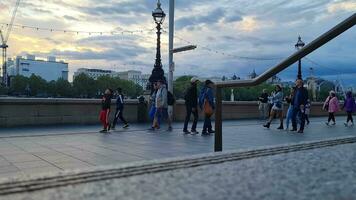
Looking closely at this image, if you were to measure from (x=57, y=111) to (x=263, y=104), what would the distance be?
1078 cm

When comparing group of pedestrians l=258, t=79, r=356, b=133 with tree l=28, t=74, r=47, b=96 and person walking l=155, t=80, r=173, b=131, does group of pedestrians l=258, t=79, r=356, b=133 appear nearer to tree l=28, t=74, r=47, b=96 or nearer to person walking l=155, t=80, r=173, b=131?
person walking l=155, t=80, r=173, b=131

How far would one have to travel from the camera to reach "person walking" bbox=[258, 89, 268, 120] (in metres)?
22.9

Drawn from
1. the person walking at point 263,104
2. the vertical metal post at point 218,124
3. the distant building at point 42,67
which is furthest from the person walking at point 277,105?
the distant building at point 42,67

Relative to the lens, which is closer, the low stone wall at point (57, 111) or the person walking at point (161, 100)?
the person walking at point (161, 100)

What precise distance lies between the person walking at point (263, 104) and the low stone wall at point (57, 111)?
14.3 ft

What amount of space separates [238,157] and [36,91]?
216ft

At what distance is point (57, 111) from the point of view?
17031mm

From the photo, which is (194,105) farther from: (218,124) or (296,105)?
(218,124)

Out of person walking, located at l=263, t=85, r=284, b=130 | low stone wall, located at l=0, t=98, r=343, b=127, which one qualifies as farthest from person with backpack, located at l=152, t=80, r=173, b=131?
person walking, located at l=263, t=85, r=284, b=130

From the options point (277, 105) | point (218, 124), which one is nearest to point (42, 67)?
point (277, 105)

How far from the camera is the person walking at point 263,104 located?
22880 mm

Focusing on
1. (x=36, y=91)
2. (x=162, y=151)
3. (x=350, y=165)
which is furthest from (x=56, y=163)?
(x=36, y=91)

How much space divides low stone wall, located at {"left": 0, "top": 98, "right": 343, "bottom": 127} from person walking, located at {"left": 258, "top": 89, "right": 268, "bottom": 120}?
172 inches

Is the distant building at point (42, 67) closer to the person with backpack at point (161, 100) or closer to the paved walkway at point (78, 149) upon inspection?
the person with backpack at point (161, 100)
